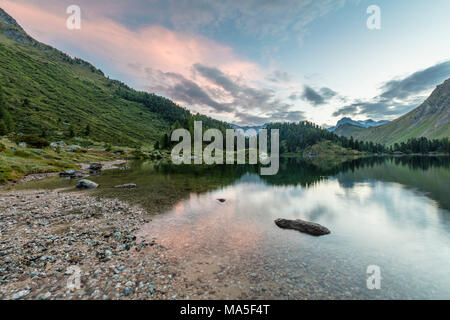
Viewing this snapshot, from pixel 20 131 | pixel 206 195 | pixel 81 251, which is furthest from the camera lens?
pixel 20 131

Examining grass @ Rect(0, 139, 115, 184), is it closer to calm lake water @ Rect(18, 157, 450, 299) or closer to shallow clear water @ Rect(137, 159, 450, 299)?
calm lake water @ Rect(18, 157, 450, 299)

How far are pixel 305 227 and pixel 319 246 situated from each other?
2.95 metres

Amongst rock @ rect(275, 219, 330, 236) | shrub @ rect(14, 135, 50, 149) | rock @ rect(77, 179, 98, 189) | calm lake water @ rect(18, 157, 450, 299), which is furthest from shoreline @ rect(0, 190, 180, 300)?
shrub @ rect(14, 135, 50, 149)

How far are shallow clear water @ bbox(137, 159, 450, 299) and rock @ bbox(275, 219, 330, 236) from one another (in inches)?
27.7

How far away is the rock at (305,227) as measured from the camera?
16625mm

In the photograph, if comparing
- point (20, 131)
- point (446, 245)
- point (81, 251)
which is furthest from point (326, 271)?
point (20, 131)

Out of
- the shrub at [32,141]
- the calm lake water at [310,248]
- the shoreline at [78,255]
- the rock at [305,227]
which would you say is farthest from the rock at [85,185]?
the shrub at [32,141]

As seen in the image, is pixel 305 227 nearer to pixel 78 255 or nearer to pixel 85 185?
pixel 78 255

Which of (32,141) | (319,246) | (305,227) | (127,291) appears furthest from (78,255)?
(32,141)

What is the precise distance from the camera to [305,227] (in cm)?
1709

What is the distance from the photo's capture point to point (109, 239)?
14031 mm

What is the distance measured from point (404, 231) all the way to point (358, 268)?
36.9 ft

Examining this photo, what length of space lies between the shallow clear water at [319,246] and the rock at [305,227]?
2.31 feet
